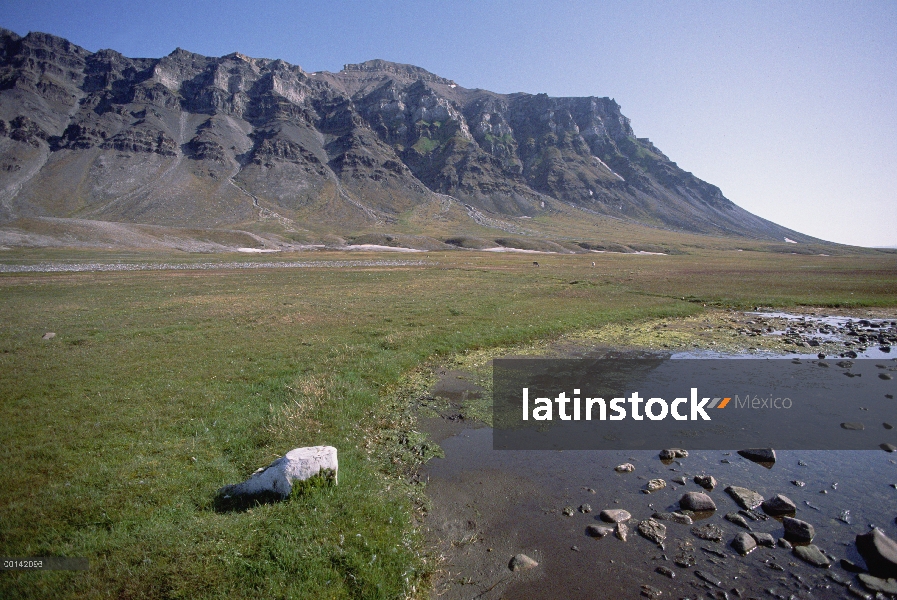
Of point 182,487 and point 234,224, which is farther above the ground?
point 234,224

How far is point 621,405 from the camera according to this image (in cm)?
1666

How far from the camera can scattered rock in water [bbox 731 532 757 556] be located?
28.1ft

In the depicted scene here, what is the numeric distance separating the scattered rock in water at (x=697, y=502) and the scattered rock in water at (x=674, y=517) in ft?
1.38

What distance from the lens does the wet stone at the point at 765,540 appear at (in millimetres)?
8718

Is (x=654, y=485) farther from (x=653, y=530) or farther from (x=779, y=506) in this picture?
(x=779, y=506)

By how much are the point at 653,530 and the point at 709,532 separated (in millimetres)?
1199

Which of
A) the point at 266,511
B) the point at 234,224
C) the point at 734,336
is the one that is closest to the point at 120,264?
the point at 266,511

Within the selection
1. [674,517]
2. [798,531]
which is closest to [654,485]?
[674,517]

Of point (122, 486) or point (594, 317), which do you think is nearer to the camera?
point (122, 486)

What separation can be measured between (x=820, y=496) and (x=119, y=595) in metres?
15.1

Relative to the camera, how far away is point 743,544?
863 centimetres

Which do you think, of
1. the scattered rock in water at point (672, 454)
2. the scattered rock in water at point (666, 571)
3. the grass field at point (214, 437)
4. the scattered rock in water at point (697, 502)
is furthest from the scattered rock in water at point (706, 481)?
the grass field at point (214, 437)

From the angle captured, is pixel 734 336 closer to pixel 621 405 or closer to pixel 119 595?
pixel 621 405

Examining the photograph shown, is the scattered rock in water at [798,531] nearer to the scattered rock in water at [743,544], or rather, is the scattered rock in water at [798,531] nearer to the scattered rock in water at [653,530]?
the scattered rock in water at [743,544]
